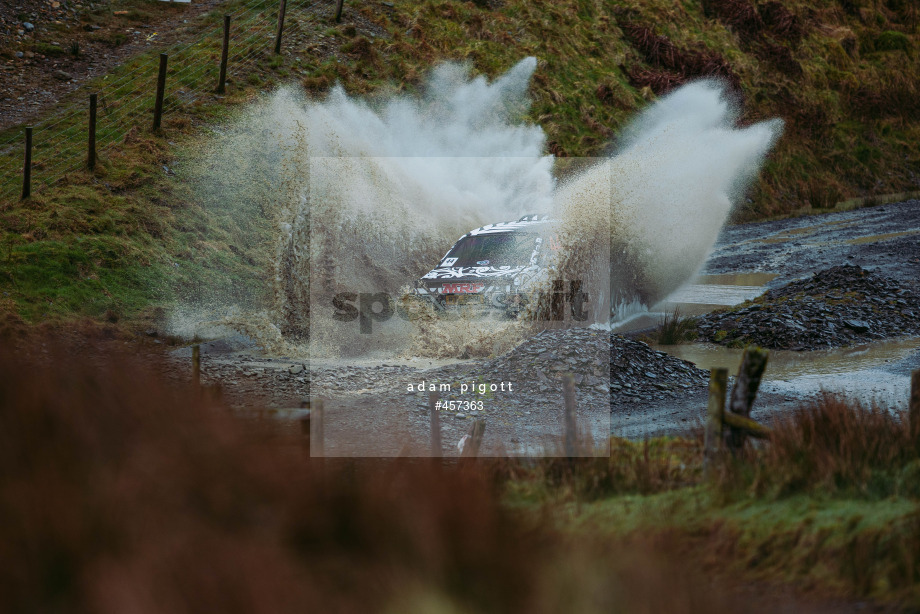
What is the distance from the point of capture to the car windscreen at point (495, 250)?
12.6m

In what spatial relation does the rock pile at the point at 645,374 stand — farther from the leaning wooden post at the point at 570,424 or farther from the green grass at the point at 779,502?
the leaning wooden post at the point at 570,424

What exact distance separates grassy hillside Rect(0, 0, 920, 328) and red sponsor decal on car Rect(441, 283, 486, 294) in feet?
14.8

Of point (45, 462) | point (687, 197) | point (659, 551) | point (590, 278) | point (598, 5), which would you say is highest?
point (598, 5)

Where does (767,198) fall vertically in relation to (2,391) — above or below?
Result: above

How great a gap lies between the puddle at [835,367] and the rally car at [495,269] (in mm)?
3030

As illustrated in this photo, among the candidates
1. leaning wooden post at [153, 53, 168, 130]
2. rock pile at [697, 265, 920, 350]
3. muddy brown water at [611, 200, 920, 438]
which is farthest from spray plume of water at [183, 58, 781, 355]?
rock pile at [697, 265, 920, 350]

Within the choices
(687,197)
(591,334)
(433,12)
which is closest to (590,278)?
(591,334)

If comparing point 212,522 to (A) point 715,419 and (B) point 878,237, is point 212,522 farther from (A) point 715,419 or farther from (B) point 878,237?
(B) point 878,237

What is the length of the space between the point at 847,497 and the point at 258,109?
17053 mm

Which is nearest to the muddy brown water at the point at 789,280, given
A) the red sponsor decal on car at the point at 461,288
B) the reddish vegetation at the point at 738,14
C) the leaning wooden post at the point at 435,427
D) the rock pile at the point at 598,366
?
the rock pile at the point at 598,366

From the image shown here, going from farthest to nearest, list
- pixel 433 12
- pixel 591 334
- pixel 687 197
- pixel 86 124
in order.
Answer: pixel 433 12 → pixel 687 197 → pixel 86 124 → pixel 591 334

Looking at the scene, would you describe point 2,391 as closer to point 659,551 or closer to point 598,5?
point 659,551

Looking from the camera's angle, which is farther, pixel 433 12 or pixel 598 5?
pixel 598 5

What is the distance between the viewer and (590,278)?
45.9 ft
